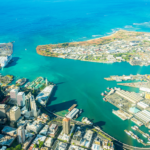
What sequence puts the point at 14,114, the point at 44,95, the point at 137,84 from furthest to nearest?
the point at 137,84
the point at 44,95
the point at 14,114

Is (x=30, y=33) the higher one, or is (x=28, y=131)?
(x=30, y=33)

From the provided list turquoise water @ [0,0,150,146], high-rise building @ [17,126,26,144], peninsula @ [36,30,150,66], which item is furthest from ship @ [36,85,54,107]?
peninsula @ [36,30,150,66]

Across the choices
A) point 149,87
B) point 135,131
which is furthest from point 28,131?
point 149,87

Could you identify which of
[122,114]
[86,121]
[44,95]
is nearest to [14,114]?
[44,95]

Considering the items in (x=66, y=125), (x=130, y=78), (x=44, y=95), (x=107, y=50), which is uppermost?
(x=107, y=50)

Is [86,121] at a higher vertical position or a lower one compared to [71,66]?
lower

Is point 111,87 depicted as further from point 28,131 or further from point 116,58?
point 28,131

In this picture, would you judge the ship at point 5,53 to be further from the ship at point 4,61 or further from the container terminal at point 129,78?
the container terminal at point 129,78

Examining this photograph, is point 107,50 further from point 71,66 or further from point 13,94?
point 13,94
